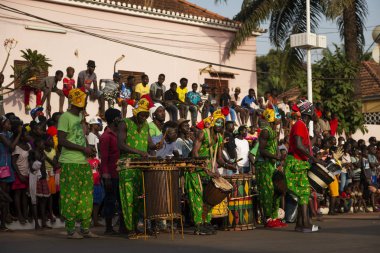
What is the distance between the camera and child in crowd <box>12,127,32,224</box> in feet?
44.2

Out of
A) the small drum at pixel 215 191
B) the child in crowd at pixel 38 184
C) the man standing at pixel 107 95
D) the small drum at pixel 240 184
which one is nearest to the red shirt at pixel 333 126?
the man standing at pixel 107 95

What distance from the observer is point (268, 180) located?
44.0 feet

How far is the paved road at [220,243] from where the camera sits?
968 cm

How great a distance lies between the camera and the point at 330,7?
24.4 meters

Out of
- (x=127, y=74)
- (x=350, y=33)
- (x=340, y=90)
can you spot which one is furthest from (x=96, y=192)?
(x=350, y=33)

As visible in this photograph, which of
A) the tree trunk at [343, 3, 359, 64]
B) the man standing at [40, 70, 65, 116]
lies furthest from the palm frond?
the man standing at [40, 70, 65, 116]

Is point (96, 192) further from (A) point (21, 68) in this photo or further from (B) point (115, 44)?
(B) point (115, 44)

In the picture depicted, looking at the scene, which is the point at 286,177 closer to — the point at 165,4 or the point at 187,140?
the point at 187,140

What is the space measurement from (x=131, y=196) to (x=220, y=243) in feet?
5.34

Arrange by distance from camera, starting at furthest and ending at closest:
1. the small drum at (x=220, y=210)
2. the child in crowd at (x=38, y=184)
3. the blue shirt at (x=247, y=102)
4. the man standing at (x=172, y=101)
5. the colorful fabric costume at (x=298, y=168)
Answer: the blue shirt at (x=247, y=102) < the man standing at (x=172, y=101) < the child in crowd at (x=38, y=184) < the small drum at (x=220, y=210) < the colorful fabric costume at (x=298, y=168)

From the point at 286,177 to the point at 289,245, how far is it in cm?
232

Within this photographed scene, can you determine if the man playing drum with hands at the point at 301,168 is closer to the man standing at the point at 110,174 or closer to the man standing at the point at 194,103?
the man standing at the point at 110,174

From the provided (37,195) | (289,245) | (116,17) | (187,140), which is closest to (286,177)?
(289,245)

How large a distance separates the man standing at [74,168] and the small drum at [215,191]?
1913mm
